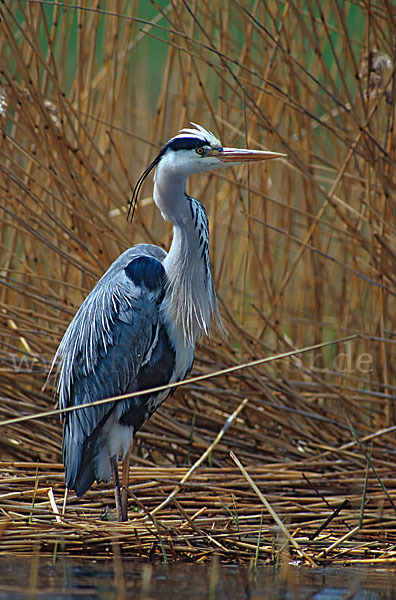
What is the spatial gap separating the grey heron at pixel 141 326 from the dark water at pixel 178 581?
2.17ft

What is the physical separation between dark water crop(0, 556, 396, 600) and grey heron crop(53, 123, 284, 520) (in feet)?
2.17

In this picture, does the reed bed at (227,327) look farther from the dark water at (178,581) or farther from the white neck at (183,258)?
the white neck at (183,258)

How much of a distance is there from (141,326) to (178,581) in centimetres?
108

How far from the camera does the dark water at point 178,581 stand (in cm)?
181

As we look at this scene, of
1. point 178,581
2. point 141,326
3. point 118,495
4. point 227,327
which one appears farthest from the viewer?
point 227,327

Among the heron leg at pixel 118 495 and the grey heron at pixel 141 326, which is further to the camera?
the grey heron at pixel 141 326

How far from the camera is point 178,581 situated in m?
1.99

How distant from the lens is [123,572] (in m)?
2.07

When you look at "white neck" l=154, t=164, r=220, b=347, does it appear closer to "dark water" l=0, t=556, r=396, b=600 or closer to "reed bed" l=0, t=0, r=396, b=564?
"reed bed" l=0, t=0, r=396, b=564

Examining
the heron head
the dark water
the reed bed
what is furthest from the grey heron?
the dark water

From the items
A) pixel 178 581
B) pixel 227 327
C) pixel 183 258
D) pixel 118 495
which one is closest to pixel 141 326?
pixel 183 258

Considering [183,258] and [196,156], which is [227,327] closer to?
[183,258]

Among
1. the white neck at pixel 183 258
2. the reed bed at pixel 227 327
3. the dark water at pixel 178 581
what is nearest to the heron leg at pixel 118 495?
the reed bed at pixel 227 327

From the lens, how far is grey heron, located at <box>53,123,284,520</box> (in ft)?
9.20
